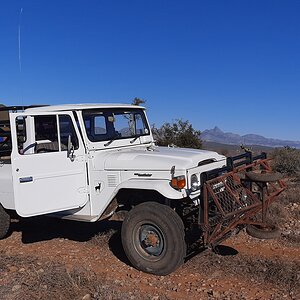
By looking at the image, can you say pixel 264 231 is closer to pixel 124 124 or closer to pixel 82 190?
pixel 82 190

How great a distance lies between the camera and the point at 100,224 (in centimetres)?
786

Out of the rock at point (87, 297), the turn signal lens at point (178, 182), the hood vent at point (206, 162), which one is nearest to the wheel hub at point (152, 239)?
the turn signal lens at point (178, 182)

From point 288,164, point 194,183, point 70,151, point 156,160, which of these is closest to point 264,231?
point 194,183

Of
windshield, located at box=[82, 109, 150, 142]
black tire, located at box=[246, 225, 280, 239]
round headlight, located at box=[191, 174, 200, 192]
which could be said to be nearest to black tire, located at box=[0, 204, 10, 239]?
windshield, located at box=[82, 109, 150, 142]

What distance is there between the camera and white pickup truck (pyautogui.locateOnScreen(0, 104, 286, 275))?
5273 mm

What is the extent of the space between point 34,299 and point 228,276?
7.48 ft

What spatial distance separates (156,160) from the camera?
18.1 feet

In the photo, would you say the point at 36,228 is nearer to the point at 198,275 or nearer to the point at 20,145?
the point at 20,145

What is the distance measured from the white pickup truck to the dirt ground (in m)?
0.32

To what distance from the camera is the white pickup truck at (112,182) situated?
17.3ft

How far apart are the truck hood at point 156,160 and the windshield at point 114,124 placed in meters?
0.52

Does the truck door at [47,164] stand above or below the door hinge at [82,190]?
above

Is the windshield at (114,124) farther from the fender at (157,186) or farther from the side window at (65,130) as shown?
the fender at (157,186)

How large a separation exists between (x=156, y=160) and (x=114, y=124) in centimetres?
157
